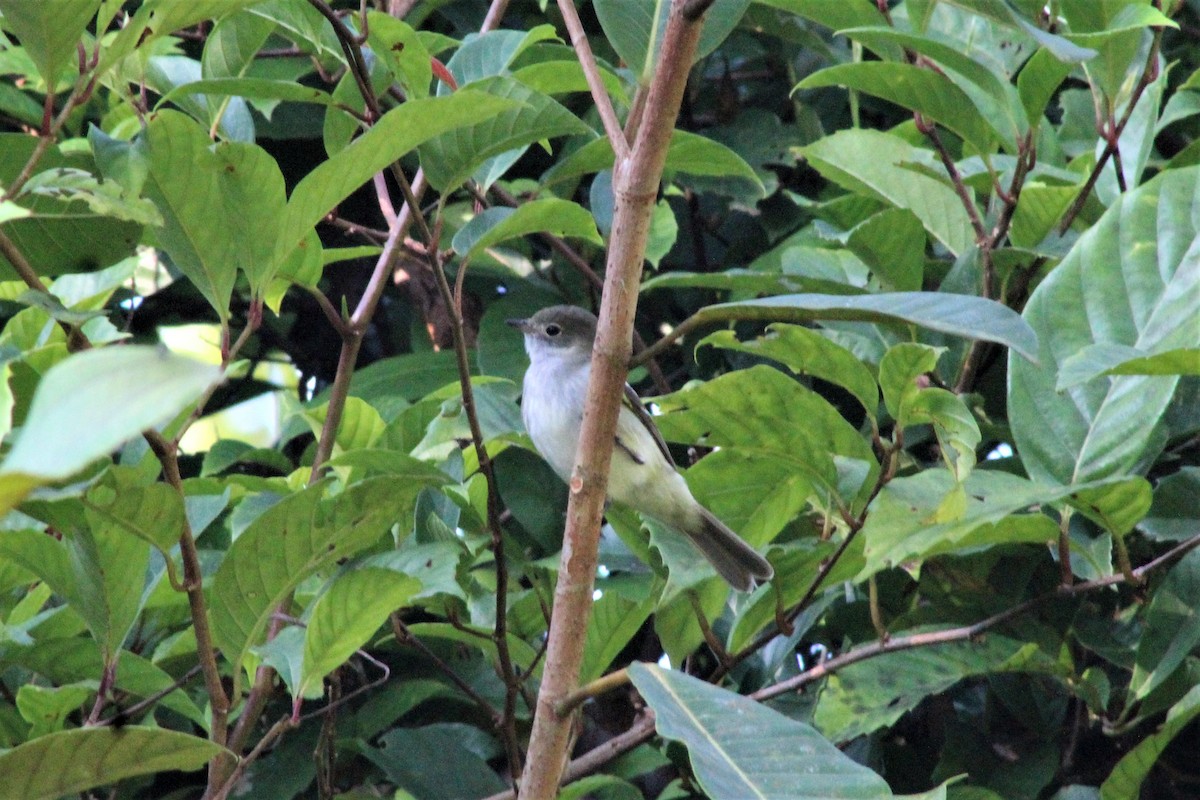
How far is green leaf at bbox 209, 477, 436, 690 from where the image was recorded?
1.80m

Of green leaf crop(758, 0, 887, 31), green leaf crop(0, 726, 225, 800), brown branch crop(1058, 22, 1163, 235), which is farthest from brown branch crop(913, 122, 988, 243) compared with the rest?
green leaf crop(0, 726, 225, 800)

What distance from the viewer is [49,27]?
4.72ft

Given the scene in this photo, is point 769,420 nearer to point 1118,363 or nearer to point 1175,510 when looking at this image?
point 1118,363

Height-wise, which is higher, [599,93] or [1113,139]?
[599,93]

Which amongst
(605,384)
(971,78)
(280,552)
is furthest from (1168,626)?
(280,552)

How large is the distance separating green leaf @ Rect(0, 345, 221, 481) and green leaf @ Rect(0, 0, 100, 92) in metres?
0.97

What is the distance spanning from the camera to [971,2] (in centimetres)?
145

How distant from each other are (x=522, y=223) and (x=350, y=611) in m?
0.69

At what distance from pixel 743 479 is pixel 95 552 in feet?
3.57

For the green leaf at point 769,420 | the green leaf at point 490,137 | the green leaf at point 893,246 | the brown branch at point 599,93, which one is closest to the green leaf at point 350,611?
the green leaf at point 769,420

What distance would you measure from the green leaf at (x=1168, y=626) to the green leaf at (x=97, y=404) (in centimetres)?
197

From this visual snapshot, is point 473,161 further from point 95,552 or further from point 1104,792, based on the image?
point 1104,792

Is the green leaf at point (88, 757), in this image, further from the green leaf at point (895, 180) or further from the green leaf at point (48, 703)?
the green leaf at point (895, 180)

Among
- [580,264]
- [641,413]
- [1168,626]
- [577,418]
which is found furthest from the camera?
[577,418]
